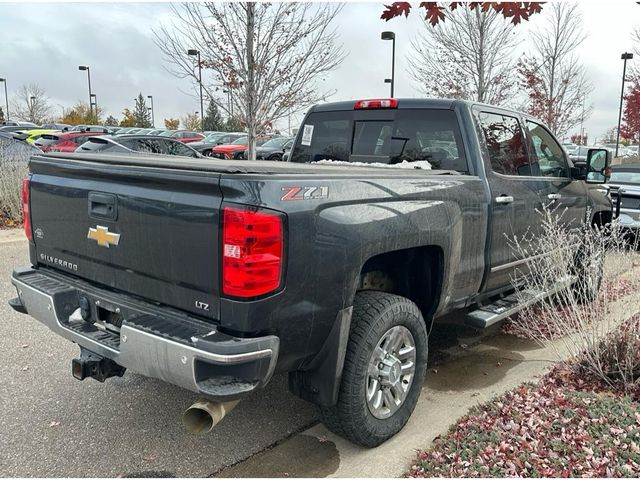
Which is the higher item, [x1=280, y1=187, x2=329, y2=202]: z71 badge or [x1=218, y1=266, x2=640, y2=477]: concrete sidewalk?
[x1=280, y1=187, x2=329, y2=202]: z71 badge

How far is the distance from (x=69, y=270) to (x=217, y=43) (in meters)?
7.53

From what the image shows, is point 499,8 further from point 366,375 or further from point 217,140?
point 217,140

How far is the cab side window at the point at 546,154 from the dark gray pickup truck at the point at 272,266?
86cm

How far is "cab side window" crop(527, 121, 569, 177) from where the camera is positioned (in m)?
4.88

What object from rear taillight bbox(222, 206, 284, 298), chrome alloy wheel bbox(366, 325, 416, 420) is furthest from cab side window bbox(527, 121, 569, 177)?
rear taillight bbox(222, 206, 284, 298)

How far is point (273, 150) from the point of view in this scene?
20969mm

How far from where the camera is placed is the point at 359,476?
290 centimetres

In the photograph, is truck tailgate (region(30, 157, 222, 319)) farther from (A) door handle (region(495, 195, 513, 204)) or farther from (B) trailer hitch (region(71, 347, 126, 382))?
(A) door handle (region(495, 195, 513, 204))

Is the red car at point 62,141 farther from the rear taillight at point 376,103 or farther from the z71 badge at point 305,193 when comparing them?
the z71 badge at point 305,193

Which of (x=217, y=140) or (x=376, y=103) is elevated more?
(x=217, y=140)

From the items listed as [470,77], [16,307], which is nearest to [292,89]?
[470,77]

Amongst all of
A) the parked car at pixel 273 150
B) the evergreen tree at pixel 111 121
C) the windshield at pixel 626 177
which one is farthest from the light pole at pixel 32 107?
the windshield at pixel 626 177

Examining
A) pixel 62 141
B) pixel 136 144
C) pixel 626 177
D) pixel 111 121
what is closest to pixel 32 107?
pixel 111 121

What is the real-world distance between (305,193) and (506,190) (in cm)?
221
